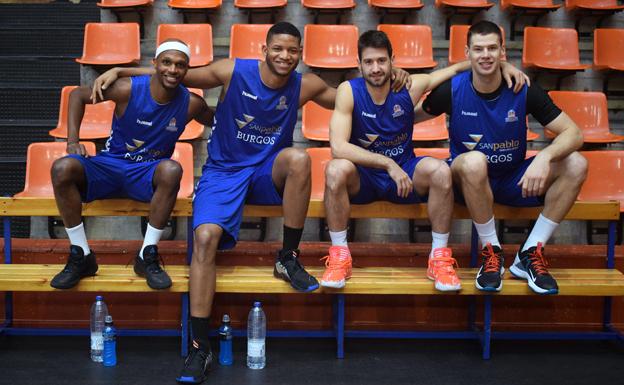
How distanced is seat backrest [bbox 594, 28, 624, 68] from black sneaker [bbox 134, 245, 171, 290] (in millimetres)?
3559

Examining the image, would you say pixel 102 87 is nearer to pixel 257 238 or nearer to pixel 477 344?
pixel 257 238

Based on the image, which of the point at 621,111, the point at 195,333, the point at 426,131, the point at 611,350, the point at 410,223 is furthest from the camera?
the point at 621,111

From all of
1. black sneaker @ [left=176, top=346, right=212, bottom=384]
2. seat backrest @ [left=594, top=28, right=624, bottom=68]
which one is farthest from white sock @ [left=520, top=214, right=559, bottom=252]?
seat backrest @ [left=594, top=28, right=624, bottom=68]

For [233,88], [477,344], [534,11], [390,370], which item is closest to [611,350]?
[477,344]

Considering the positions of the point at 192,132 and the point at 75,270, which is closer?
the point at 75,270

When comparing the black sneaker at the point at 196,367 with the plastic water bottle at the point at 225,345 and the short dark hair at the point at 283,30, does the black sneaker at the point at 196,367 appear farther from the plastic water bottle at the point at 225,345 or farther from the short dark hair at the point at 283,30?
the short dark hair at the point at 283,30

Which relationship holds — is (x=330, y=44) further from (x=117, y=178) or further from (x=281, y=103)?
(x=117, y=178)

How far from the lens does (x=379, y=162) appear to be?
8.89 ft

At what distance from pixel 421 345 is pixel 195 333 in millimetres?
1065

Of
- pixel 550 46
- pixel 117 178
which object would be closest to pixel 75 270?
pixel 117 178

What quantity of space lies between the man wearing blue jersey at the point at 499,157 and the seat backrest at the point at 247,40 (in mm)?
2039

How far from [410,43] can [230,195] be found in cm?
256

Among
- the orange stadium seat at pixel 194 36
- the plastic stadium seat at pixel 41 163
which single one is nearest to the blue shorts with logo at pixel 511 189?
the plastic stadium seat at pixel 41 163

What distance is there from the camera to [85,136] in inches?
157
